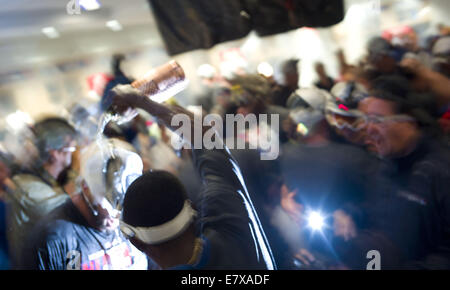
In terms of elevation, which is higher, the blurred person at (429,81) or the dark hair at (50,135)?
the blurred person at (429,81)

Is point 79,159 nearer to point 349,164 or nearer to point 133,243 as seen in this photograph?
point 133,243


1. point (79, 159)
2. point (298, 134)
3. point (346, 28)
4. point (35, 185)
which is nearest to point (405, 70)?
point (346, 28)

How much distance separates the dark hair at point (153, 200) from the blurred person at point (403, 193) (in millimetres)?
641

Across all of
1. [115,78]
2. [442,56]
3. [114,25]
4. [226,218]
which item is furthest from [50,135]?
[442,56]

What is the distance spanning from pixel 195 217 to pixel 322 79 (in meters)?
0.69

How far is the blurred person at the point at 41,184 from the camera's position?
1083 mm

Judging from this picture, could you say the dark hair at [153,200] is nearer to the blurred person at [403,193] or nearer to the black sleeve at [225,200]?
the black sleeve at [225,200]

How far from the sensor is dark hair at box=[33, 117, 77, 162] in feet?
3.55

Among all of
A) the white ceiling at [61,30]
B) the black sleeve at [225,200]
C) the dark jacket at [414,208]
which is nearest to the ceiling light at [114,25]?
the white ceiling at [61,30]

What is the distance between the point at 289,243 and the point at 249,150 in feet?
1.22

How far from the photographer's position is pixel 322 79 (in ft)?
3.55

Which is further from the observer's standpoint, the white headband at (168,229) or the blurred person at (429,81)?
the blurred person at (429,81)

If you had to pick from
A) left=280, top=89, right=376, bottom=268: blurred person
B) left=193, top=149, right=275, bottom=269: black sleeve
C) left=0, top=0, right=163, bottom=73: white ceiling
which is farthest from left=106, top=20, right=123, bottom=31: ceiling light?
left=280, top=89, right=376, bottom=268: blurred person
